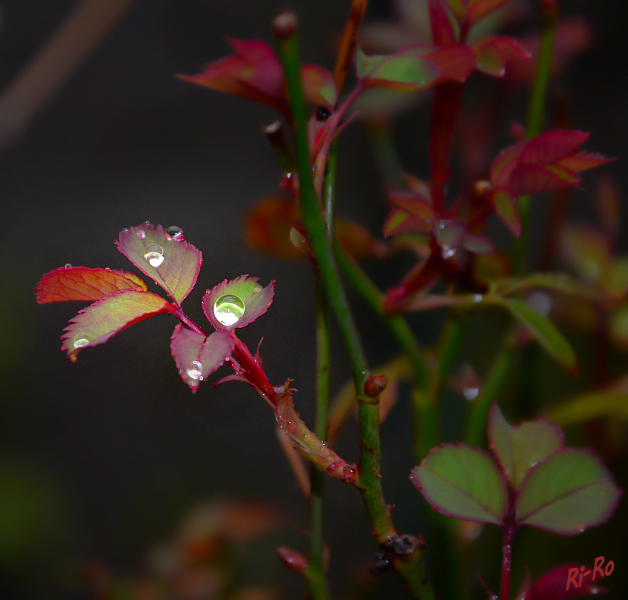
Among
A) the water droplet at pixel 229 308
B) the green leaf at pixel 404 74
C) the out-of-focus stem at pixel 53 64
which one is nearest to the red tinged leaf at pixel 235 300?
the water droplet at pixel 229 308

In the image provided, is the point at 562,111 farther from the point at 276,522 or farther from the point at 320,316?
the point at 276,522

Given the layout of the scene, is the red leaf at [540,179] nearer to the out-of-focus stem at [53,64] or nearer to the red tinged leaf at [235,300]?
the red tinged leaf at [235,300]

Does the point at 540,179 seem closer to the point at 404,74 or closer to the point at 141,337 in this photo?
the point at 404,74

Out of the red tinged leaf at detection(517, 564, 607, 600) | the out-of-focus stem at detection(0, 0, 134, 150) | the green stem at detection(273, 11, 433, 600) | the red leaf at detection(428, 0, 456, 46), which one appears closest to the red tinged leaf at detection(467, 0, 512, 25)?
the red leaf at detection(428, 0, 456, 46)

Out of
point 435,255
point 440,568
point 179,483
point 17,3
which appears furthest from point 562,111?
point 17,3

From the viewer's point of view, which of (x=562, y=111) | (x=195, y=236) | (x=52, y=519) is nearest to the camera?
(x=562, y=111)

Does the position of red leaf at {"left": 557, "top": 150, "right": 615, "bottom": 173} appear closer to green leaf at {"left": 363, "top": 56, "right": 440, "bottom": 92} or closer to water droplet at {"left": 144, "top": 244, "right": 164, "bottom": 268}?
green leaf at {"left": 363, "top": 56, "right": 440, "bottom": 92}

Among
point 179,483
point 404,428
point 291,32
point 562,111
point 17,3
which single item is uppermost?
point 17,3
